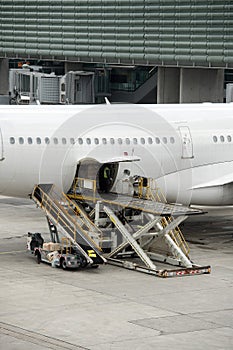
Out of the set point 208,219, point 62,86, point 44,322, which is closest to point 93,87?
point 62,86

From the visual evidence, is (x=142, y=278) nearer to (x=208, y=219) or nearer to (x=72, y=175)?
→ (x=72, y=175)

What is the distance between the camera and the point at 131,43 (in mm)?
65750

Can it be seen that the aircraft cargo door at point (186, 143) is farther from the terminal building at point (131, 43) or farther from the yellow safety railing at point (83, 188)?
the terminal building at point (131, 43)

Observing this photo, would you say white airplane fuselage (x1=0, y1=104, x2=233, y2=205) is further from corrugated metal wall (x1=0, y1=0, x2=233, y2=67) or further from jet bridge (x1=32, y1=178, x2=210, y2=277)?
corrugated metal wall (x1=0, y1=0, x2=233, y2=67)

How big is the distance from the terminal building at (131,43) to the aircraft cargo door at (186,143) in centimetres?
2359

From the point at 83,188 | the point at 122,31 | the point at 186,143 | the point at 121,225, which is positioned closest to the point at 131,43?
the point at 122,31

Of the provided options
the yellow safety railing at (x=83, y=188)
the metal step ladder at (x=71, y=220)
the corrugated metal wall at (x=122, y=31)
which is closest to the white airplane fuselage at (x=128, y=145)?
the yellow safety railing at (x=83, y=188)

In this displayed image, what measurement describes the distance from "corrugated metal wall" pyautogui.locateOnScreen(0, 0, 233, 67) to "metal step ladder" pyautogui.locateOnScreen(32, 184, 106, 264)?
28140 mm

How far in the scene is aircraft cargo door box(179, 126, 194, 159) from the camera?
3584 cm

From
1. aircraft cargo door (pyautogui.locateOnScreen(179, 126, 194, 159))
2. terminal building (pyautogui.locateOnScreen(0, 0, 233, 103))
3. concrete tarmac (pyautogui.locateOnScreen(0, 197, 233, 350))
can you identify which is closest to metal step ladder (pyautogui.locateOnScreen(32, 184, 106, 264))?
concrete tarmac (pyautogui.locateOnScreen(0, 197, 233, 350))

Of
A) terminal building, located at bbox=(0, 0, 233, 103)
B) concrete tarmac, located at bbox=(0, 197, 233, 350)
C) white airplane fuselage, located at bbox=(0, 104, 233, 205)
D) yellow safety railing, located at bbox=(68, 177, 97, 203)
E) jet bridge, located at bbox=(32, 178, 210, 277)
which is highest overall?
terminal building, located at bbox=(0, 0, 233, 103)

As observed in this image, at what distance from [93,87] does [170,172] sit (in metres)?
39.8

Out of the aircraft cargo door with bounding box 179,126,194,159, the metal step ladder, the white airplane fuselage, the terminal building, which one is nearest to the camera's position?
the metal step ladder

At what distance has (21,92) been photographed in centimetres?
7625
